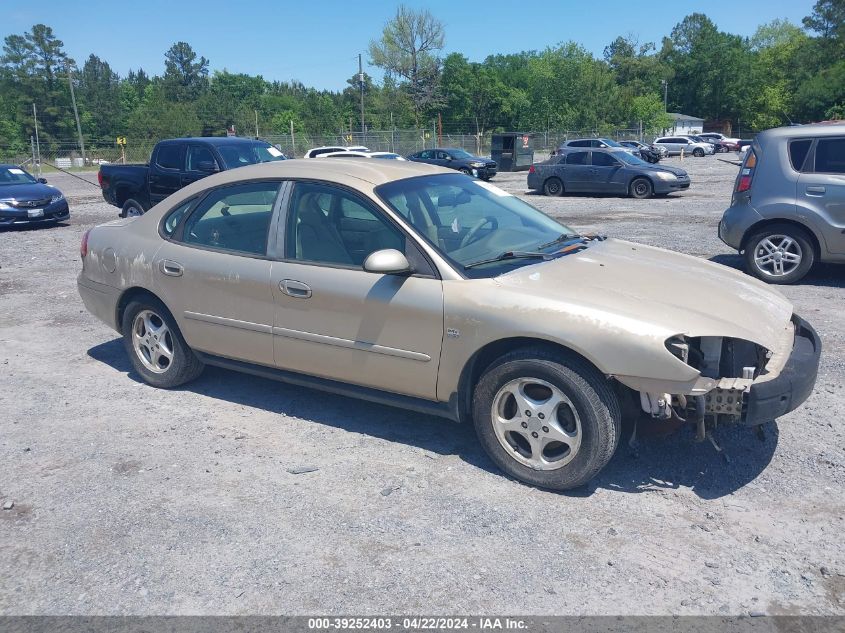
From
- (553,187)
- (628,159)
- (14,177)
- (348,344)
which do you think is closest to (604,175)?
(628,159)

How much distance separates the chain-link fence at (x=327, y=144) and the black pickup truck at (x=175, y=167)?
24623 millimetres

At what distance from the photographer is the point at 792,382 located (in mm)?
3566

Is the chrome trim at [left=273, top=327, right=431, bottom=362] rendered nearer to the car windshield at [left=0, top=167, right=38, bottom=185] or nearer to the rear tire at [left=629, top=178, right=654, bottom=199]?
the car windshield at [left=0, top=167, right=38, bottom=185]

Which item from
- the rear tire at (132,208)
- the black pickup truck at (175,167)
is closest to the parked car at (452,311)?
the black pickup truck at (175,167)

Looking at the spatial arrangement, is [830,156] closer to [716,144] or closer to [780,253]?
[780,253]

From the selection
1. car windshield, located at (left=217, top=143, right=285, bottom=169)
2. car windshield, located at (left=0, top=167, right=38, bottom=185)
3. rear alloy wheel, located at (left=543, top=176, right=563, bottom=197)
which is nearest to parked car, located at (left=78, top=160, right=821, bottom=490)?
car windshield, located at (left=217, top=143, right=285, bottom=169)

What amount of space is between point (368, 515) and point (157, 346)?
99.9 inches

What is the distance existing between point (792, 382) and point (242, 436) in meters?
3.17

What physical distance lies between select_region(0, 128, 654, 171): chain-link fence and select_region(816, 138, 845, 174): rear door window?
32971 millimetres

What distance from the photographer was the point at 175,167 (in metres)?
13.5

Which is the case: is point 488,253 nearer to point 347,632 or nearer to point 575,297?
point 575,297

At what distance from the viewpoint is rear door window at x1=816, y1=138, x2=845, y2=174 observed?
802cm

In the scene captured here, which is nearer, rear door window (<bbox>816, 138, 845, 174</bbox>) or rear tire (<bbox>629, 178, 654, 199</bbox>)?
rear door window (<bbox>816, 138, 845, 174</bbox>)

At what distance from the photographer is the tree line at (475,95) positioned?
2817 inches
